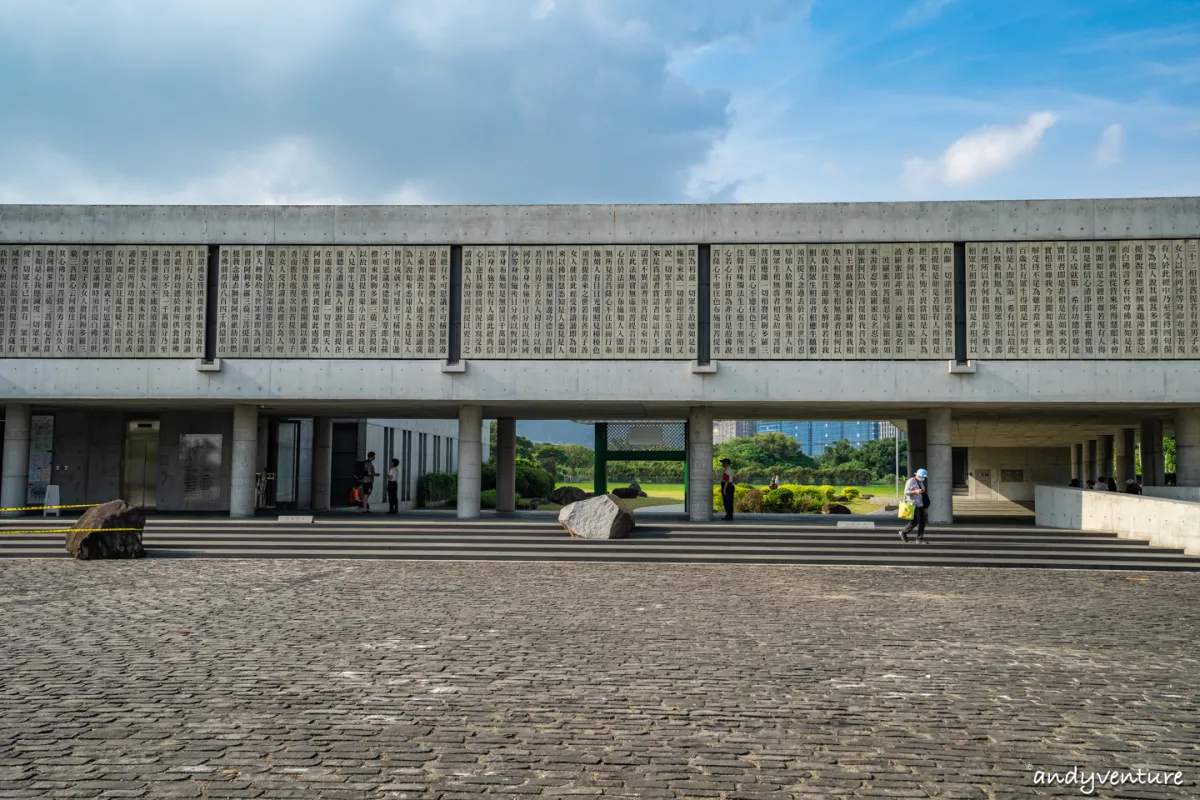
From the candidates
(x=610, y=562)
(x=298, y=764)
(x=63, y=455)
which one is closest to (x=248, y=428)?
(x=63, y=455)

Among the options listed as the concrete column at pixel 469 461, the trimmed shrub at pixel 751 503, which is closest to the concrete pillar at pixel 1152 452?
the trimmed shrub at pixel 751 503

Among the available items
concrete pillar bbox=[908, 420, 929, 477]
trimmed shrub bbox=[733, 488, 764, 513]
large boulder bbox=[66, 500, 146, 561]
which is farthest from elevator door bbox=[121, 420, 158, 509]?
concrete pillar bbox=[908, 420, 929, 477]

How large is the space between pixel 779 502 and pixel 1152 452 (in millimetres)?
11686

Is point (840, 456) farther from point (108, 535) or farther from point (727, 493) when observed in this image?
point (108, 535)

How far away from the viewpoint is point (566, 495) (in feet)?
125

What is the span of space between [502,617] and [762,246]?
42.1ft

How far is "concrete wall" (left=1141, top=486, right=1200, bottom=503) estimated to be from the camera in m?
20.3

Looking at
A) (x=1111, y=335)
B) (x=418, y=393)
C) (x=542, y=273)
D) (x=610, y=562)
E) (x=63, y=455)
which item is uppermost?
(x=542, y=273)

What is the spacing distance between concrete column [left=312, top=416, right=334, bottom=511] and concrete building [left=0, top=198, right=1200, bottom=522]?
6032 mm

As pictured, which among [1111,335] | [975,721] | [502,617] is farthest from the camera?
[1111,335]

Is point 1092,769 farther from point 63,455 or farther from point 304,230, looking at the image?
point 63,455

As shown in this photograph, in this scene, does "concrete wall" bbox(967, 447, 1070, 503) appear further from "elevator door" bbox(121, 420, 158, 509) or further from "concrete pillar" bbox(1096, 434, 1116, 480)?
"elevator door" bbox(121, 420, 158, 509)

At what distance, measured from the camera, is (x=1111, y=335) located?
2003 centimetres

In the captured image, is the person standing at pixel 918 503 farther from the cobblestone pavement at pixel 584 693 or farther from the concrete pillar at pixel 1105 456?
the concrete pillar at pixel 1105 456
